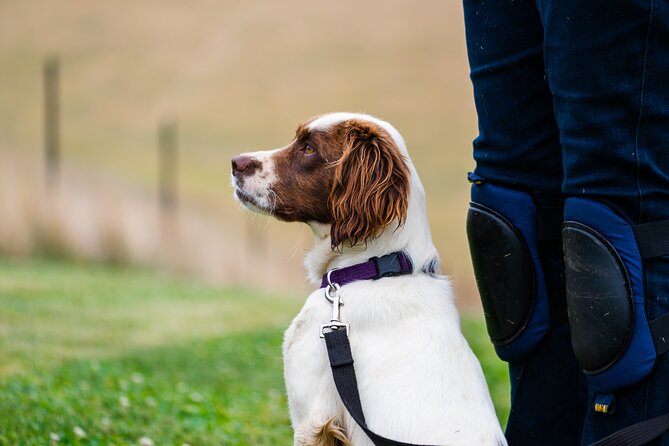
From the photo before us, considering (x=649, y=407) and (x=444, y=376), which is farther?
(x=444, y=376)

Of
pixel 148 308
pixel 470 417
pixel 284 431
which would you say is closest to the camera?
pixel 470 417

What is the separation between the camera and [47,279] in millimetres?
12195

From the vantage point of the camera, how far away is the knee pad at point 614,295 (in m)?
2.72

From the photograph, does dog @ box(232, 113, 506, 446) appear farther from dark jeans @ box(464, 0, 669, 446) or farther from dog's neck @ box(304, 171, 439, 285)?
dark jeans @ box(464, 0, 669, 446)

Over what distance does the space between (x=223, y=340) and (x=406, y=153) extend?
6.12 metres

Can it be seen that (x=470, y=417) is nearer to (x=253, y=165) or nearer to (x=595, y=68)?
(x=595, y=68)

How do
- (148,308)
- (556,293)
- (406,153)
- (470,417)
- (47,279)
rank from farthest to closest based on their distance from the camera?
(47,279) → (148,308) → (406,153) → (556,293) → (470,417)

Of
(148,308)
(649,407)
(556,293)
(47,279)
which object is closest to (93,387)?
(556,293)

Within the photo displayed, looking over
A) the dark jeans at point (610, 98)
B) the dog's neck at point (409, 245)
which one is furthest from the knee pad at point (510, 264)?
the dark jeans at point (610, 98)

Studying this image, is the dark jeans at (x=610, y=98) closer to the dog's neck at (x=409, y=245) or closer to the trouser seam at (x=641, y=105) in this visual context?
the trouser seam at (x=641, y=105)

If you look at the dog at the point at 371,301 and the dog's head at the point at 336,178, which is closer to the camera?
the dog at the point at 371,301

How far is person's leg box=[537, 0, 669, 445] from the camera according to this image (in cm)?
263

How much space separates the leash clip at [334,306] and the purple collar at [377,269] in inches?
1.9

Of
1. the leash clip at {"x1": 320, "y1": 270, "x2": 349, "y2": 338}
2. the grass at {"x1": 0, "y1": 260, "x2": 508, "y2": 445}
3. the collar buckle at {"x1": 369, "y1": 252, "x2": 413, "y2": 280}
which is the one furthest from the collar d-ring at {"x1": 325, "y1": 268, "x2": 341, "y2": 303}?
the grass at {"x1": 0, "y1": 260, "x2": 508, "y2": 445}
